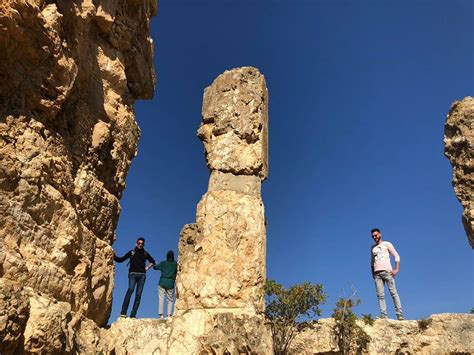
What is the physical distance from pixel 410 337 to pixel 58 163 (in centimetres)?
616

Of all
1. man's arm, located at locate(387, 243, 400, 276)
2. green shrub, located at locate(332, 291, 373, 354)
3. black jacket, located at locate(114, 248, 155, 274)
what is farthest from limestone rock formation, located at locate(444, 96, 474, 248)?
black jacket, located at locate(114, 248, 155, 274)

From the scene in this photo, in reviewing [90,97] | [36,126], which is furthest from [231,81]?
[36,126]

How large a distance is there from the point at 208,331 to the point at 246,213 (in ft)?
6.37

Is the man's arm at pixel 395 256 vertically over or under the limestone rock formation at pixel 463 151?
under

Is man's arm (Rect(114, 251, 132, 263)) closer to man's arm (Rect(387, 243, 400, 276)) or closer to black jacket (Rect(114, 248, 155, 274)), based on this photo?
black jacket (Rect(114, 248, 155, 274))

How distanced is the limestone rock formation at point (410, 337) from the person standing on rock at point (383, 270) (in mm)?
521

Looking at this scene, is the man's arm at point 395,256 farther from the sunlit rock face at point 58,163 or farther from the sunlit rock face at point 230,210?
the sunlit rock face at point 58,163

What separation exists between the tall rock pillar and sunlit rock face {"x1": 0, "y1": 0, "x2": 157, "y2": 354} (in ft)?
5.98

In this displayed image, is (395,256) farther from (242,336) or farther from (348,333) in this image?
(242,336)

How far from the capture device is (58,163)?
415 centimetres

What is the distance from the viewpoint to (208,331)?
632 cm

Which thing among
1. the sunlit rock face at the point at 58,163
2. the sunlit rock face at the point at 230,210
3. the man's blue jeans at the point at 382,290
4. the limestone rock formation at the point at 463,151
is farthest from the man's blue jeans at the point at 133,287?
the limestone rock formation at the point at 463,151

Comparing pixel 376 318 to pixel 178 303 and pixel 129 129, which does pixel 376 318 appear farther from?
pixel 129 129

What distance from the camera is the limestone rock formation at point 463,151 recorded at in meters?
10.5
